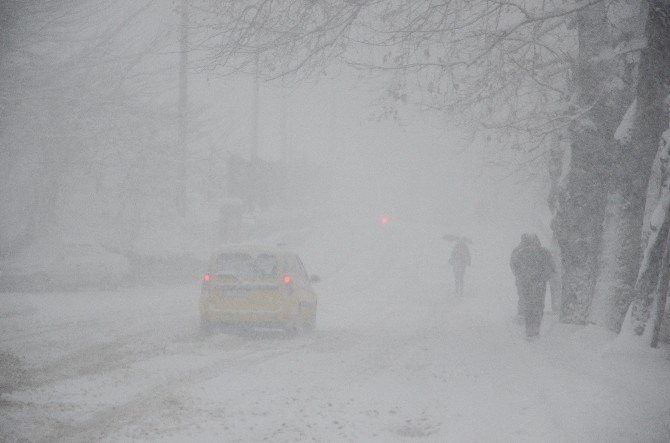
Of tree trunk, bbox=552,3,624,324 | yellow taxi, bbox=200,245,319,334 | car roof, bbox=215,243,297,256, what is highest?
tree trunk, bbox=552,3,624,324

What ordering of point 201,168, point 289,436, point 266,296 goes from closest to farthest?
point 289,436
point 266,296
point 201,168

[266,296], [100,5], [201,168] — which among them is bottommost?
[266,296]

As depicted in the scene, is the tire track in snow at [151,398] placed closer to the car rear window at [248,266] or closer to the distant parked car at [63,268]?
the car rear window at [248,266]

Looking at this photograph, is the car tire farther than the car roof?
No

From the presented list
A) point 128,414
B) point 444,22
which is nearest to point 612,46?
point 444,22

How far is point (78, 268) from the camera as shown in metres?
19.9

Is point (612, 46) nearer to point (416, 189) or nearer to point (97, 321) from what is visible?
point (97, 321)

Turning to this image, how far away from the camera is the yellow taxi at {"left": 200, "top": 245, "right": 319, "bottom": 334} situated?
39.8 feet

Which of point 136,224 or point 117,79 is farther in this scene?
point 136,224

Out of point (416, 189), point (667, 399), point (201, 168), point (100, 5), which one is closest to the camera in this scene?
point (667, 399)

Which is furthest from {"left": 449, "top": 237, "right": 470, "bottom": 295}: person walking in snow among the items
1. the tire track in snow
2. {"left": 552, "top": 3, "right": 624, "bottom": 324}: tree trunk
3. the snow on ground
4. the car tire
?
the tire track in snow

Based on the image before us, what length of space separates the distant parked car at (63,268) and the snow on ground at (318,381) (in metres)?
2.53

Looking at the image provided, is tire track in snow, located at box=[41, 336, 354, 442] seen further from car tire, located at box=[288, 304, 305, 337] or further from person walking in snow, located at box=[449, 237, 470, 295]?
person walking in snow, located at box=[449, 237, 470, 295]

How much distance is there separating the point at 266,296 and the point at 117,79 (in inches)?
352
